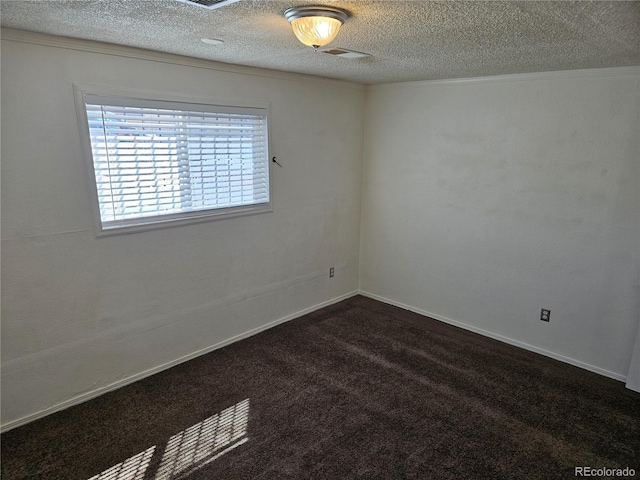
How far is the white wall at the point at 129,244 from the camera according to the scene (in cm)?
240

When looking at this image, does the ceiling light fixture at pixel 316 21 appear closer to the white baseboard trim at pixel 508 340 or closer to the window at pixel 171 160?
the window at pixel 171 160

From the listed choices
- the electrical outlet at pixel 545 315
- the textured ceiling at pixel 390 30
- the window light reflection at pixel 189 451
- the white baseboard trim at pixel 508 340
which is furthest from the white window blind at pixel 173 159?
the electrical outlet at pixel 545 315

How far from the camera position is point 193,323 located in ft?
11.0

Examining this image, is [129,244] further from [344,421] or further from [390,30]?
[390,30]

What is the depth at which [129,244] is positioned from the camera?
2867 mm

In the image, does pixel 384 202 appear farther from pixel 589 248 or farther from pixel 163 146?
pixel 163 146

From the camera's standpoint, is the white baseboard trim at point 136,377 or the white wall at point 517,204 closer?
the white baseboard trim at point 136,377

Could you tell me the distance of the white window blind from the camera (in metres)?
2.68

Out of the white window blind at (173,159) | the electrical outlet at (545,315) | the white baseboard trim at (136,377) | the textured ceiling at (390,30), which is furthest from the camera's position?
the electrical outlet at (545,315)

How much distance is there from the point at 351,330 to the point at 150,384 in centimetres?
181

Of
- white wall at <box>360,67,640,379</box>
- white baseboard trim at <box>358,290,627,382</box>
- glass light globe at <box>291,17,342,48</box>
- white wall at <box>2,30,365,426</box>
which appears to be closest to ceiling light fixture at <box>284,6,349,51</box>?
glass light globe at <box>291,17,342,48</box>

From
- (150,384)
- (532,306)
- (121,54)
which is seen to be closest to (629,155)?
(532,306)

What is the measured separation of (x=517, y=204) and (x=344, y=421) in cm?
230

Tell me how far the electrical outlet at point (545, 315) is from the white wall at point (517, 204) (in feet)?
0.12
